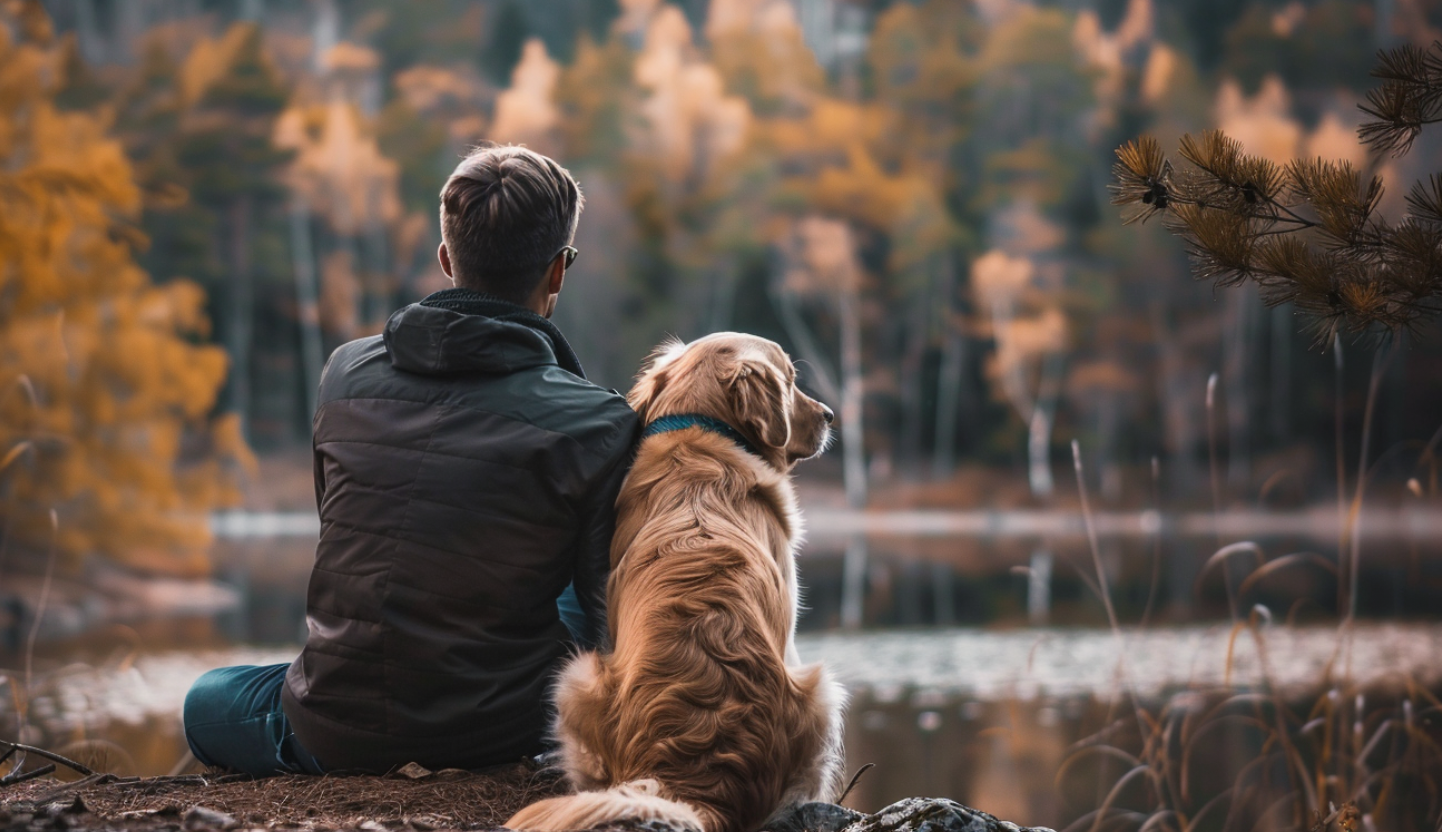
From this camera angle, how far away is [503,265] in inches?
74.9

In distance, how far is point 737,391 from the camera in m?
1.99

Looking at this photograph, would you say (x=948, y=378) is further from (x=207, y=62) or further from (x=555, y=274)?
(x=555, y=274)

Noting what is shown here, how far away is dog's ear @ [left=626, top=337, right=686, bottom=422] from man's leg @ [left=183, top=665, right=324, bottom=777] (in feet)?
2.80

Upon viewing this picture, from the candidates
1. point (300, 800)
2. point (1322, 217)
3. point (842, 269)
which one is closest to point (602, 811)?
point (300, 800)

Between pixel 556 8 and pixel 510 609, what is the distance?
17.0 meters

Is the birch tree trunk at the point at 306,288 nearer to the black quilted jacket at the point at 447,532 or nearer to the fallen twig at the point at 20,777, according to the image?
the fallen twig at the point at 20,777

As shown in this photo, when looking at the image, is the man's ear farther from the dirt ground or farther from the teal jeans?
the dirt ground

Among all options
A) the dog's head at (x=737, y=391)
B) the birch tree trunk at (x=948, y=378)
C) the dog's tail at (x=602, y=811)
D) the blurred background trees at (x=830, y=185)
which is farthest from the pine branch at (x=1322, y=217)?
the birch tree trunk at (x=948, y=378)

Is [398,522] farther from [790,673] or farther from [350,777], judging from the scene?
[790,673]

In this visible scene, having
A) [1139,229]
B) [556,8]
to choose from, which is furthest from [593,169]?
[1139,229]

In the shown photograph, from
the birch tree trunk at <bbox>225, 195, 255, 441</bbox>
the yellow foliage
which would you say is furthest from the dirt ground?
the yellow foliage

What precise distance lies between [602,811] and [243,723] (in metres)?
0.91

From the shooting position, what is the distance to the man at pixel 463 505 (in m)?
1.78

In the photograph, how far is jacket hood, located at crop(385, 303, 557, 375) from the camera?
180 cm
